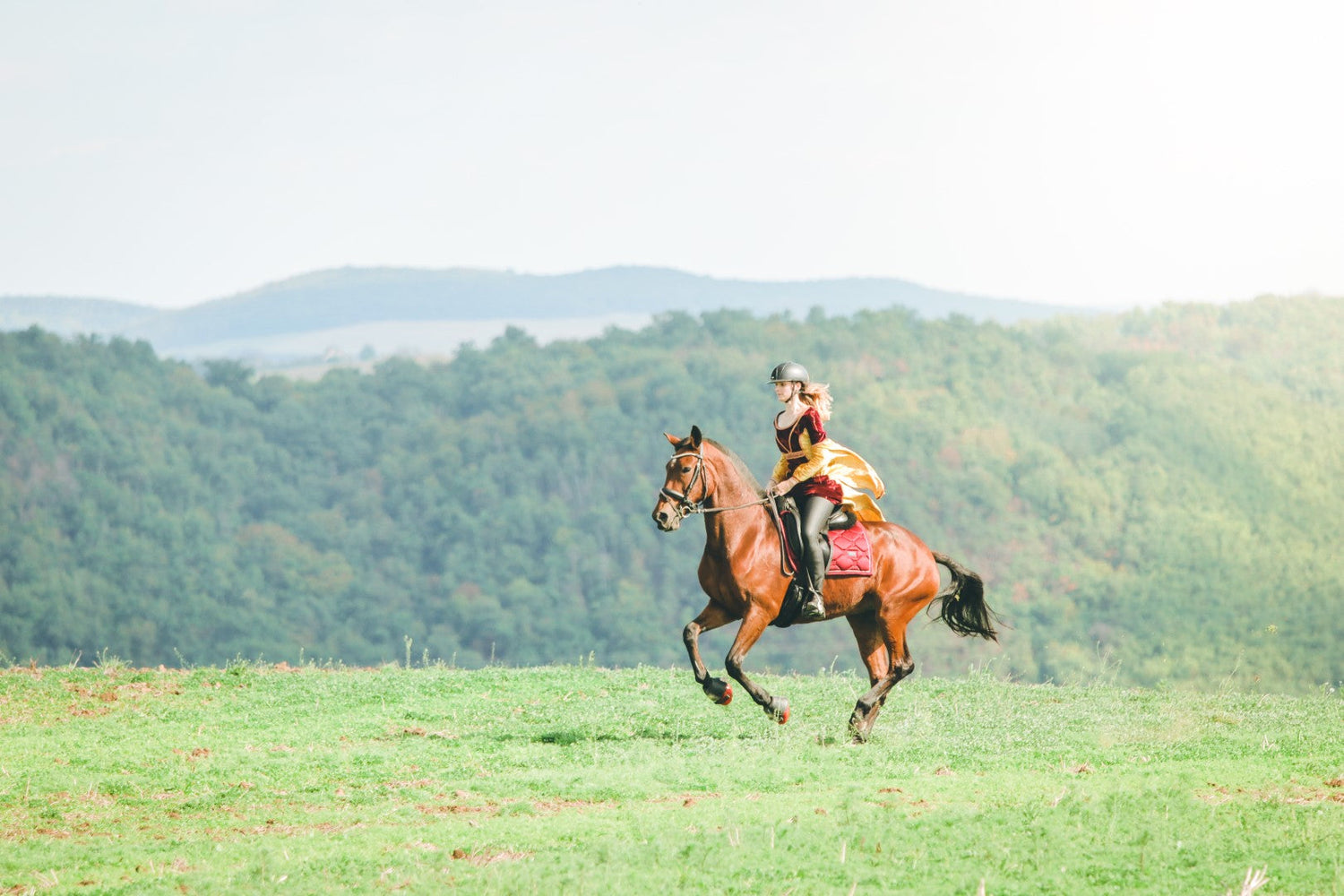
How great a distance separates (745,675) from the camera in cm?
1112

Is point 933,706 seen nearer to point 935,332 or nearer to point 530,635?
A: point 530,635

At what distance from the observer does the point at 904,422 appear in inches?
3703

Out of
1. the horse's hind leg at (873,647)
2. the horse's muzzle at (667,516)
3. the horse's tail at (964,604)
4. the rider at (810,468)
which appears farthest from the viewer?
the horse's tail at (964,604)

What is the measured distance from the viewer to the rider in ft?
37.1

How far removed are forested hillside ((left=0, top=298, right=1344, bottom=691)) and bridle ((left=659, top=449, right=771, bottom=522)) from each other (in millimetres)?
57540

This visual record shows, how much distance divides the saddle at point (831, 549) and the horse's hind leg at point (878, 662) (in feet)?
1.84

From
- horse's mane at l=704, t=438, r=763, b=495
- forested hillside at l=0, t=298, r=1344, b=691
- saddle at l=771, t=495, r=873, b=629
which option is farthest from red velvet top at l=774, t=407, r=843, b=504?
forested hillside at l=0, t=298, r=1344, b=691

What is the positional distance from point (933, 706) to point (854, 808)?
4.66 metres

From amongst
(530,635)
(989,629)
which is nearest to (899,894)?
(989,629)

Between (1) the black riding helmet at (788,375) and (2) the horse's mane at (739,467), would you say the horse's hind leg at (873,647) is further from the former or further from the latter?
(1) the black riding helmet at (788,375)

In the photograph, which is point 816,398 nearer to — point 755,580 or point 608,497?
point 755,580

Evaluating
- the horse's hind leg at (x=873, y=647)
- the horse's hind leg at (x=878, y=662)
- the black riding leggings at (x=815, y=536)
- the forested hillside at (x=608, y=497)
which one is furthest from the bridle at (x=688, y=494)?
the forested hillside at (x=608, y=497)

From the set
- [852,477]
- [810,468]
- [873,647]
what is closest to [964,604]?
[873,647]

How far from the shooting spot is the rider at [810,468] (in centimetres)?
1132
